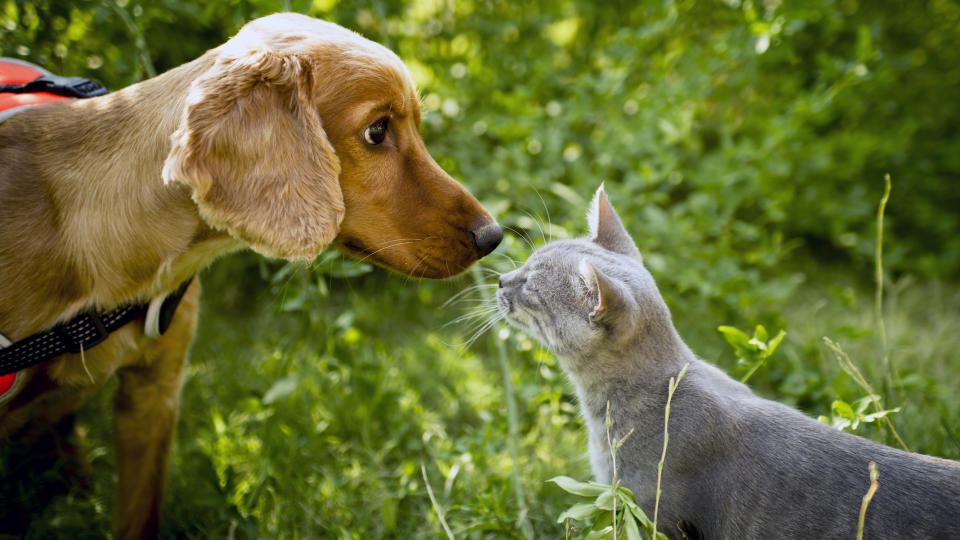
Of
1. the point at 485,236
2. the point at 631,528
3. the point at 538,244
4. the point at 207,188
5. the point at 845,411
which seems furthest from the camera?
the point at 538,244

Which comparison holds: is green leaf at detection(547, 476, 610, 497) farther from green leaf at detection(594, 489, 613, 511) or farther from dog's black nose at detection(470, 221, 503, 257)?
dog's black nose at detection(470, 221, 503, 257)

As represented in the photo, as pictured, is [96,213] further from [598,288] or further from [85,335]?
[598,288]

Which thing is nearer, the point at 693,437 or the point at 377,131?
the point at 693,437

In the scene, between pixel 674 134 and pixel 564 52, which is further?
pixel 564 52

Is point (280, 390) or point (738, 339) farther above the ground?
point (738, 339)

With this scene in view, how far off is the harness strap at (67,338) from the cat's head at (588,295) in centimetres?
123

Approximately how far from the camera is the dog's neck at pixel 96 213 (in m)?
1.90

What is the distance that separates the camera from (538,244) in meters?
3.54

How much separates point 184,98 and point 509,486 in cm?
179

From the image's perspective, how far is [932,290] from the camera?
4320 millimetres

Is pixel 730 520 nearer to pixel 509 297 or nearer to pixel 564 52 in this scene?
pixel 509 297

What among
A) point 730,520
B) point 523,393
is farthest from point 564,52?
point 730,520

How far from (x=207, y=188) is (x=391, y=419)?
5.23 feet

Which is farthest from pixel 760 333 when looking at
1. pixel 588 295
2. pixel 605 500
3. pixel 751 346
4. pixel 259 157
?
pixel 259 157
